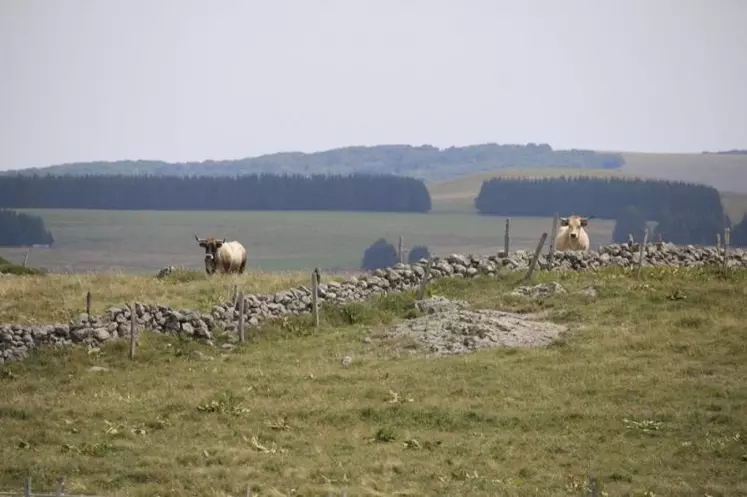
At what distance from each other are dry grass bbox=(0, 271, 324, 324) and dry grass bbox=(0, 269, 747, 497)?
3639 mm

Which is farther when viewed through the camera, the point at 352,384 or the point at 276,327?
the point at 276,327

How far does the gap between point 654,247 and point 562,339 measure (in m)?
14.0

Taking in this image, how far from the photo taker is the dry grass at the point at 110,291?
117 ft

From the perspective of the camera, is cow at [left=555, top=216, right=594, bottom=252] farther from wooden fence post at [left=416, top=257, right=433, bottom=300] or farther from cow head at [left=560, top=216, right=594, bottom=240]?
wooden fence post at [left=416, top=257, right=433, bottom=300]

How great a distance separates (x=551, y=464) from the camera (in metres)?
23.4

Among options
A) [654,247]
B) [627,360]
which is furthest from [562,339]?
[654,247]

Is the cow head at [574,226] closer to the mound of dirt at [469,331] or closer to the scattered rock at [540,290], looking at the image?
the scattered rock at [540,290]

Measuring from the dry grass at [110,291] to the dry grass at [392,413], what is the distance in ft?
11.9

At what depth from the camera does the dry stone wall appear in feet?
106

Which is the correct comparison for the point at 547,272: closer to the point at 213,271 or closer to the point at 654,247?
the point at 654,247

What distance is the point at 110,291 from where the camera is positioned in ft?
129

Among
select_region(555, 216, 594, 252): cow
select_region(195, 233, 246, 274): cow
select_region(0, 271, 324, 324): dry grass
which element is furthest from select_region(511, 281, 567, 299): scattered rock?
select_region(195, 233, 246, 274): cow

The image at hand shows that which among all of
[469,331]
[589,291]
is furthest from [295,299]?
[589,291]

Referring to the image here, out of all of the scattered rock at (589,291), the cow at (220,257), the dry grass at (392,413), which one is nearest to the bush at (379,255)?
the cow at (220,257)
